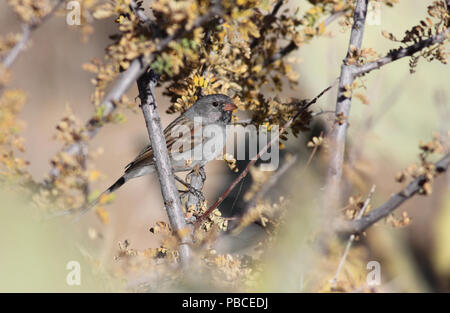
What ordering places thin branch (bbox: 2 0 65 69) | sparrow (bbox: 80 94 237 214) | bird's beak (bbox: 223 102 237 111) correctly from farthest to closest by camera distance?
sparrow (bbox: 80 94 237 214) < bird's beak (bbox: 223 102 237 111) < thin branch (bbox: 2 0 65 69)

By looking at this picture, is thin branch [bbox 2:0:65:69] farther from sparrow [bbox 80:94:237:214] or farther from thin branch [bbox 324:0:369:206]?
sparrow [bbox 80:94:237:214]

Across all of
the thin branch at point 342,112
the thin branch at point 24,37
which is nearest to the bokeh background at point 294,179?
the thin branch at point 342,112

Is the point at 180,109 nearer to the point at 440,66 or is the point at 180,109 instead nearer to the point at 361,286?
the point at 361,286

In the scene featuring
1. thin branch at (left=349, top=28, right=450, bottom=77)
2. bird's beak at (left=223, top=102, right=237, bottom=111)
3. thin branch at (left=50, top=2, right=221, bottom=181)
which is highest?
bird's beak at (left=223, top=102, right=237, bottom=111)

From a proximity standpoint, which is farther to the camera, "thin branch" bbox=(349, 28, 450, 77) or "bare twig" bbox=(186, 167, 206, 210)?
"bare twig" bbox=(186, 167, 206, 210)

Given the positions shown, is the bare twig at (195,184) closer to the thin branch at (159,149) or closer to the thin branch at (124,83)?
the thin branch at (159,149)

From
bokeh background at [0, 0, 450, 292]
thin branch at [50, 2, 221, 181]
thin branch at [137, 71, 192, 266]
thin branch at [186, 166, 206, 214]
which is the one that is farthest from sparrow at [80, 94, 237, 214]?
thin branch at [50, 2, 221, 181]

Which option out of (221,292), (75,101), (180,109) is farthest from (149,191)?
(221,292)

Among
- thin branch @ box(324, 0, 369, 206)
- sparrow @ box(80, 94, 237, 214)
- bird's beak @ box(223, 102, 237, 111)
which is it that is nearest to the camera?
thin branch @ box(324, 0, 369, 206)
